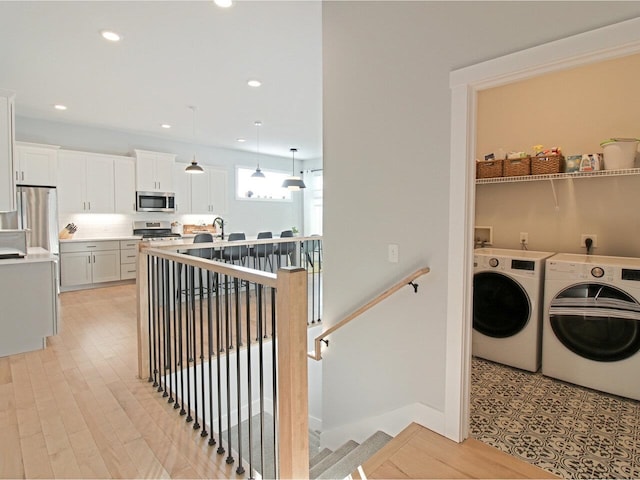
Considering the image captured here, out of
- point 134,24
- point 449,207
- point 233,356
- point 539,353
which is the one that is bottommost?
point 233,356

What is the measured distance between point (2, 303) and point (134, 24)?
9.12 feet

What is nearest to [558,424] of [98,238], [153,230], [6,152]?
[6,152]

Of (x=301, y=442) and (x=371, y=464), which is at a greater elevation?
(x=301, y=442)

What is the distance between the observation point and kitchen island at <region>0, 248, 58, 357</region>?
3.28 meters

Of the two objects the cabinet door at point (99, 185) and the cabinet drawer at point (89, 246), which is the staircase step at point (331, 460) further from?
the cabinet door at point (99, 185)

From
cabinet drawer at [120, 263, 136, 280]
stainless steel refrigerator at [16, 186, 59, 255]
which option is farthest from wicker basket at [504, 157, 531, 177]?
stainless steel refrigerator at [16, 186, 59, 255]

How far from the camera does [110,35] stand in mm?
3156

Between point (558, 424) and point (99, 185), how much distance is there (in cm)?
705

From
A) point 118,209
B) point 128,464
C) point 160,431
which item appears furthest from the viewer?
point 118,209

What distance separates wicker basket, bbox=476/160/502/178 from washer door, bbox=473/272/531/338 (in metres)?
0.97

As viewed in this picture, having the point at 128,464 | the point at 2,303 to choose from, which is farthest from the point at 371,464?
the point at 2,303

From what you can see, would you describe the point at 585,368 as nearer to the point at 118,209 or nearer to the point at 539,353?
the point at 539,353

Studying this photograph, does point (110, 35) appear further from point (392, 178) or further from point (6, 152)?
point (392, 178)

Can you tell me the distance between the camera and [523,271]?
286 cm
